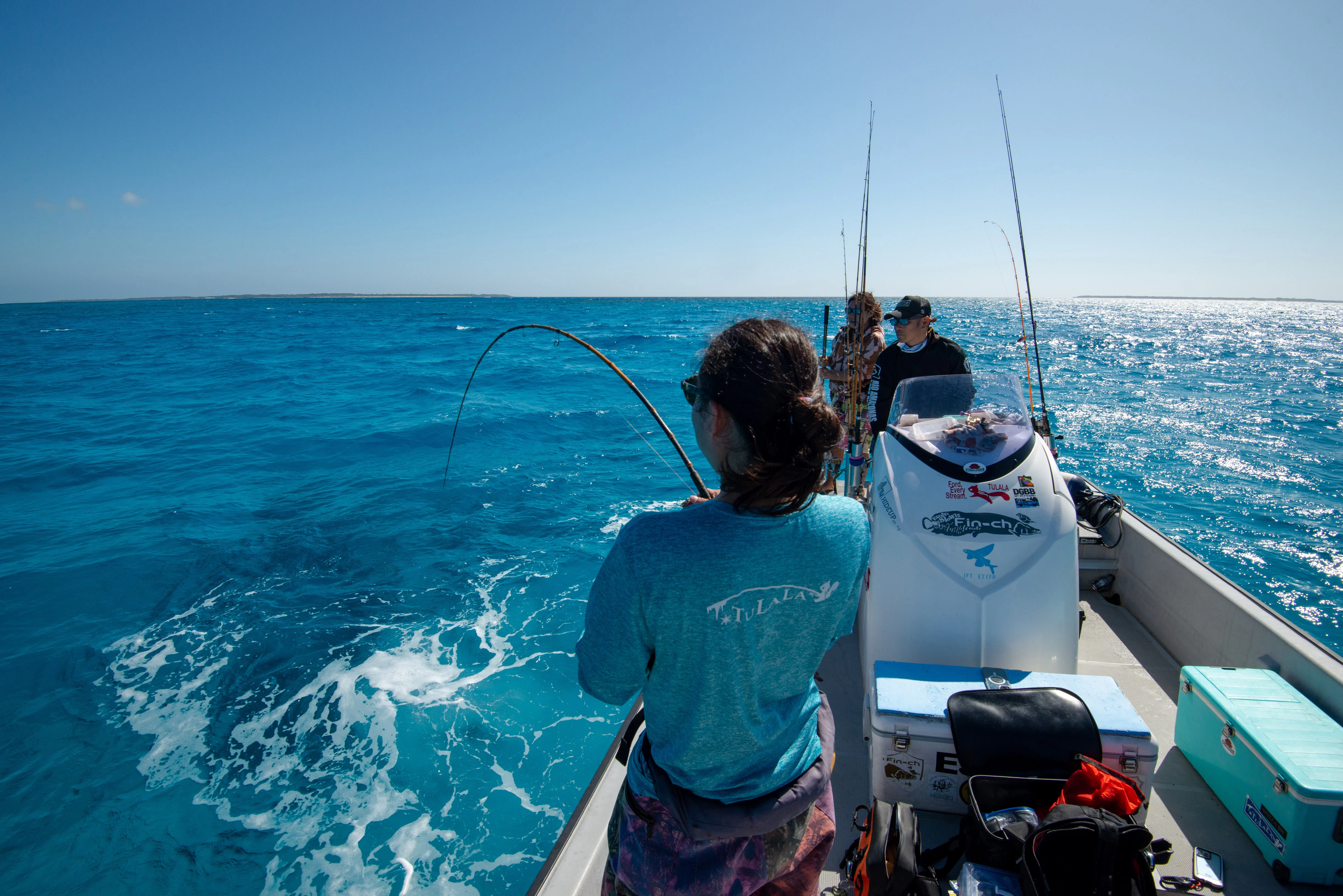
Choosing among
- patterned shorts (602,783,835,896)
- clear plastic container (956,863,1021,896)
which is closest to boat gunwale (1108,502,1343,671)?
clear plastic container (956,863,1021,896)

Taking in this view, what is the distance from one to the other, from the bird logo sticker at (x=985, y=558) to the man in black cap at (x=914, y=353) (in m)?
1.42

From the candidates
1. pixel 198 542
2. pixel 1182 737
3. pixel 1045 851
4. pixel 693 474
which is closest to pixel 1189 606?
pixel 1182 737

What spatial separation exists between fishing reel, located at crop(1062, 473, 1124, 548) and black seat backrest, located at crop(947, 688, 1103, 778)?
2.45m

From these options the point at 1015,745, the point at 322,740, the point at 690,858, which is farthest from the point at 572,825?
the point at 322,740

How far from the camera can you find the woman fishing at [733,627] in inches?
38.9

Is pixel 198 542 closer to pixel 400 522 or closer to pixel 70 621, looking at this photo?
pixel 70 621

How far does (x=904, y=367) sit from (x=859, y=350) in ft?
3.25

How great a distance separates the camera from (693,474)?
1.85 meters

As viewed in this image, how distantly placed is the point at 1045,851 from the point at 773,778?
1020mm

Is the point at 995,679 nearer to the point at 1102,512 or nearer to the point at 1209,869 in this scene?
the point at 1209,869

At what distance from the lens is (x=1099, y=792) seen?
1.83 meters

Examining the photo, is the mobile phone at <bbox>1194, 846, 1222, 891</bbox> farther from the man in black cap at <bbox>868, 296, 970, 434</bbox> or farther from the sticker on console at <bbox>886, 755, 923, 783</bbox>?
the man in black cap at <bbox>868, 296, 970, 434</bbox>

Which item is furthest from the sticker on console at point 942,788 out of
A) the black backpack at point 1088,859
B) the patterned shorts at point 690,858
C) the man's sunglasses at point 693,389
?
the man's sunglasses at point 693,389

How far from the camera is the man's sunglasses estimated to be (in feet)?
3.60
